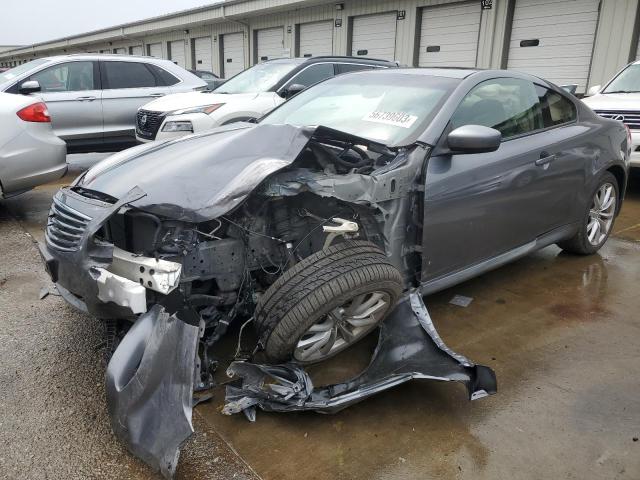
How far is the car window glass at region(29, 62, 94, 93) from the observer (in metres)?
7.69

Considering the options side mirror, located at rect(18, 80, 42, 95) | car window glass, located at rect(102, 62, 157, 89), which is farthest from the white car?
side mirror, located at rect(18, 80, 42, 95)

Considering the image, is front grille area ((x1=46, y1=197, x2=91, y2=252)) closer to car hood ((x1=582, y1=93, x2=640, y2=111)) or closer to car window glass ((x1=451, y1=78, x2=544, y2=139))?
car window glass ((x1=451, y1=78, x2=544, y2=139))

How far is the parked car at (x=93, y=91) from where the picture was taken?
761 centimetres

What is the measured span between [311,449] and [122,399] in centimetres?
82

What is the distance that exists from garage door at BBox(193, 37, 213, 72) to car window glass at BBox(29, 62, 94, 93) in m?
15.6

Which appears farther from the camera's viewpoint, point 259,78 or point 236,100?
point 259,78

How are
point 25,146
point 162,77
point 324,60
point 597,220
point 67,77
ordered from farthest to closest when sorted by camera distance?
point 162,77 → point 67,77 → point 324,60 → point 25,146 → point 597,220

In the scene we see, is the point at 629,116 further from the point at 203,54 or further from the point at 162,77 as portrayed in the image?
the point at 203,54

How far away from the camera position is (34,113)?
532 cm

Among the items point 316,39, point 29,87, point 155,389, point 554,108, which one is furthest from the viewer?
point 316,39

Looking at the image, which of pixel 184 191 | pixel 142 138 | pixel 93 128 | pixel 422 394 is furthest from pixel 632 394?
pixel 93 128

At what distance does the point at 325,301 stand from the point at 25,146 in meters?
4.23

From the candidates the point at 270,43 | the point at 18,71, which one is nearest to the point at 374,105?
the point at 18,71

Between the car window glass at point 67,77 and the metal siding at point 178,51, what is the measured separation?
60.0 ft
